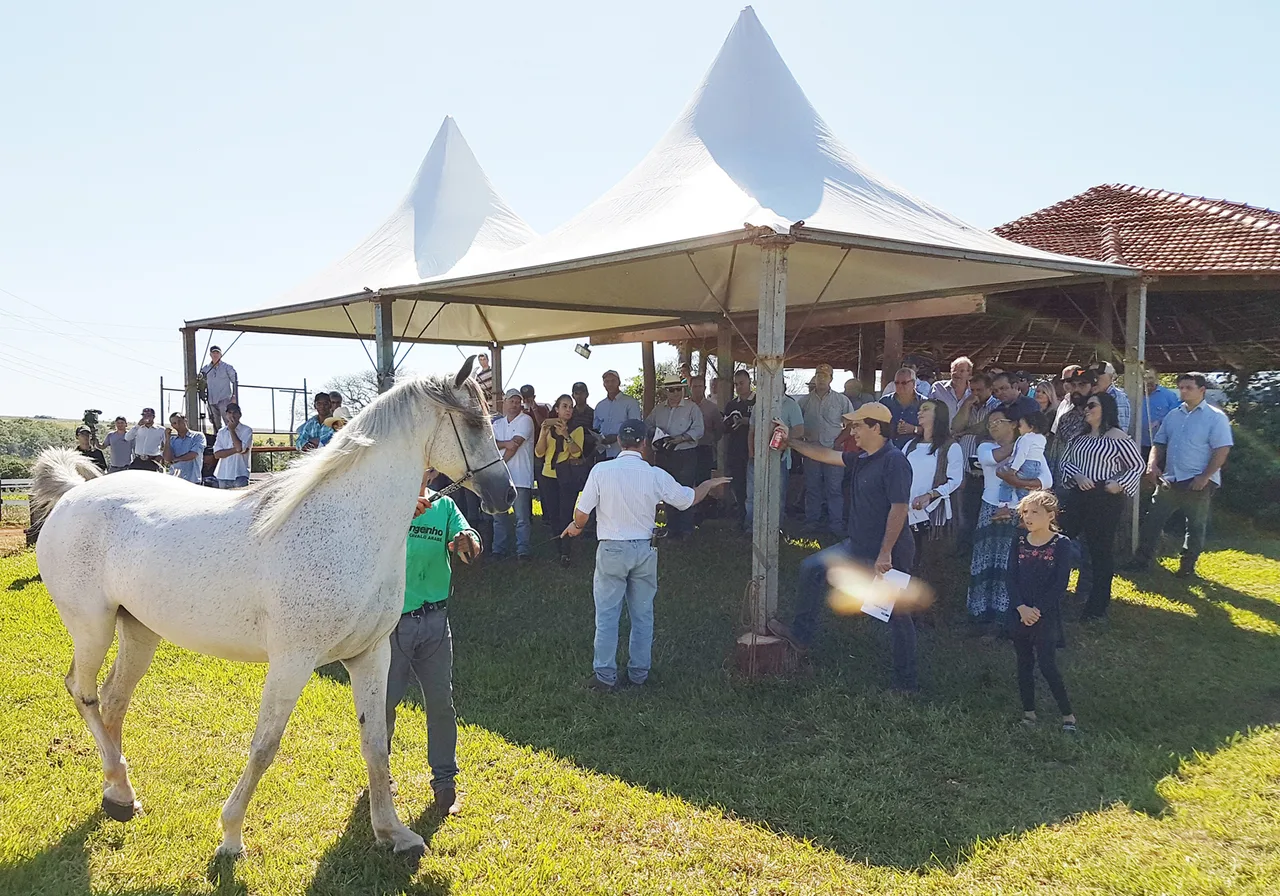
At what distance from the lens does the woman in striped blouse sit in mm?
6227

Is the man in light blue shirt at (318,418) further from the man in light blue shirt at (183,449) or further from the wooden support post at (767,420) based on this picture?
the man in light blue shirt at (183,449)

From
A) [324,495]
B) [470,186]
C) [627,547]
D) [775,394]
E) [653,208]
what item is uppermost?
[470,186]

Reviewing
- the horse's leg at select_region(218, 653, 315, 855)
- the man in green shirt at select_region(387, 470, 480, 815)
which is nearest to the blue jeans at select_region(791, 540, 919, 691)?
the man in green shirt at select_region(387, 470, 480, 815)

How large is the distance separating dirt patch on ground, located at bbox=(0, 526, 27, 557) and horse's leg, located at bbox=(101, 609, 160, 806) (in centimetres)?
990

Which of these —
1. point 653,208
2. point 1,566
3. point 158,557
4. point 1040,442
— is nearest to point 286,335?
point 1,566

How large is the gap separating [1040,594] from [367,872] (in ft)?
12.3

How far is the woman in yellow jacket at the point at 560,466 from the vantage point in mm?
8766

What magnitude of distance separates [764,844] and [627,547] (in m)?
2.17

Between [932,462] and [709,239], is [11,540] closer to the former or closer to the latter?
[709,239]

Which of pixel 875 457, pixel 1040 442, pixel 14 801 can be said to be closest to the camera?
pixel 14 801

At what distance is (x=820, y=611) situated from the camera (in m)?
5.95

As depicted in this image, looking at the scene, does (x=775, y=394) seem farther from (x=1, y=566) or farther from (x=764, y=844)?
(x=1, y=566)

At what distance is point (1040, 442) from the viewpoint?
588 cm

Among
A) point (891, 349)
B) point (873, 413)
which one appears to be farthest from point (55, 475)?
point (891, 349)
